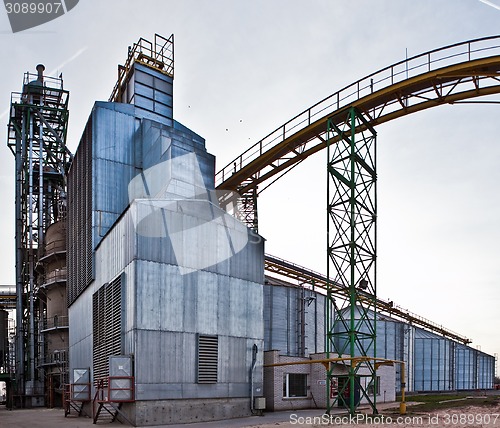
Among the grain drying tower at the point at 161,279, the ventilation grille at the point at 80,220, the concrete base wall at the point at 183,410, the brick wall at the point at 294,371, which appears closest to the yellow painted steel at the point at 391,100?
the grain drying tower at the point at 161,279

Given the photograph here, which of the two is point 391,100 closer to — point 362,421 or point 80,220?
point 362,421

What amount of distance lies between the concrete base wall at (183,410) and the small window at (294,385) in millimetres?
5065

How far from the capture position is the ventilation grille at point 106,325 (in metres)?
23.5

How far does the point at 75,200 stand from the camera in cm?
3569

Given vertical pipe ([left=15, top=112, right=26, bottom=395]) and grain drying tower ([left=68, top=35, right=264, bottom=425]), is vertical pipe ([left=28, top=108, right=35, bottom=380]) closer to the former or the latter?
vertical pipe ([left=15, top=112, right=26, bottom=395])

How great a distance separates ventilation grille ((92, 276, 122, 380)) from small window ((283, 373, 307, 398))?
9.65 metres

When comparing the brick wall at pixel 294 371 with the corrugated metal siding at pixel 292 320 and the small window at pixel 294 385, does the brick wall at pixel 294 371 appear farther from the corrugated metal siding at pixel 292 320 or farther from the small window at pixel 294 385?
the corrugated metal siding at pixel 292 320

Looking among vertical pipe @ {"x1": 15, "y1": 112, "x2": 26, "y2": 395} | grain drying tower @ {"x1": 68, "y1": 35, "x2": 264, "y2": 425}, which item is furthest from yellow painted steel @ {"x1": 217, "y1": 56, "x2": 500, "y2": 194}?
vertical pipe @ {"x1": 15, "y1": 112, "x2": 26, "y2": 395}

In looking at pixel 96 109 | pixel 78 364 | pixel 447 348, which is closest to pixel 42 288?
pixel 78 364

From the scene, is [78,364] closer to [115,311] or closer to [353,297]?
[115,311]

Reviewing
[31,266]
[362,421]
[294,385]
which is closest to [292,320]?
[294,385]

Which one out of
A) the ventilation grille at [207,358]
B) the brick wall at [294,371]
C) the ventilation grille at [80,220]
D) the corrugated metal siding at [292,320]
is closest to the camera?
the ventilation grille at [207,358]

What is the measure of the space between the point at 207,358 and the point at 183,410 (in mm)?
2369

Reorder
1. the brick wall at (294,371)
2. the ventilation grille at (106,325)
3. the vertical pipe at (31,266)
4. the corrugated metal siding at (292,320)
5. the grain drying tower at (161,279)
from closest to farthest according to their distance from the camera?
the grain drying tower at (161,279), the ventilation grille at (106,325), the brick wall at (294,371), the corrugated metal siding at (292,320), the vertical pipe at (31,266)
